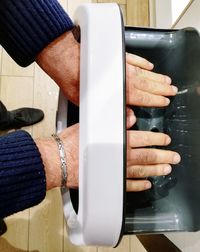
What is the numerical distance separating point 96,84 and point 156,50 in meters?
0.36

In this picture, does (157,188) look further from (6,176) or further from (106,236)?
(6,176)

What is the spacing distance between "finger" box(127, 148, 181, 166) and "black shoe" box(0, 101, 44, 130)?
2.40ft

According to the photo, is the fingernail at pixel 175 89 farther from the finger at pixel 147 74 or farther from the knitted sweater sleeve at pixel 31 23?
the knitted sweater sleeve at pixel 31 23

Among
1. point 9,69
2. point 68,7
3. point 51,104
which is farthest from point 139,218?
point 68,7

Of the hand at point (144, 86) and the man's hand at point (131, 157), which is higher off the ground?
the hand at point (144, 86)

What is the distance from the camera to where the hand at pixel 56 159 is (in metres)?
0.59

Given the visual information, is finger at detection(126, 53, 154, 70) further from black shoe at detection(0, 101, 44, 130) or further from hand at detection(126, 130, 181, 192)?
black shoe at detection(0, 101, 44, 130)

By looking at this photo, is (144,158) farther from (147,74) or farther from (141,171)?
(147,74)

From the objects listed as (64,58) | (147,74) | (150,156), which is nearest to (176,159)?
(150,156)

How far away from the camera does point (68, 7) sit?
1.50m

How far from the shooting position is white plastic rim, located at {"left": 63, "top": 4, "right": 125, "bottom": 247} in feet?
1.69

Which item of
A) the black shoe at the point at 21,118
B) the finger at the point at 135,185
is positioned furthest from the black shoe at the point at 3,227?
the finger at the point at 135,185

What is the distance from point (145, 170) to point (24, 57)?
0.33m

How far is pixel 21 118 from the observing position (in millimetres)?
1307
